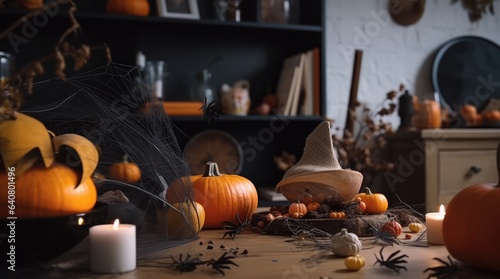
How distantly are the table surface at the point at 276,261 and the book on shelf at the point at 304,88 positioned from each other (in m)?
1.50

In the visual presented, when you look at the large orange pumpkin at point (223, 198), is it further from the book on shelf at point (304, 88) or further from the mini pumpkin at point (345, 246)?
the book on shelf at point (304, 88)

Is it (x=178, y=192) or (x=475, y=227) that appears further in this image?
(x=178, y=192)

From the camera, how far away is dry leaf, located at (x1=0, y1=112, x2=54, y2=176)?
716 mm

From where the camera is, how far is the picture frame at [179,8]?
2363mm

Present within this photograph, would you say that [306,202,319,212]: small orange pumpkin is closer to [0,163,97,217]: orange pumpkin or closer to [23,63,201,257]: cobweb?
[23,63,201,257]: cobweb

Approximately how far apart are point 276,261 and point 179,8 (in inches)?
71.8

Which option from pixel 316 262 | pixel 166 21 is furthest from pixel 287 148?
pixel 316 262

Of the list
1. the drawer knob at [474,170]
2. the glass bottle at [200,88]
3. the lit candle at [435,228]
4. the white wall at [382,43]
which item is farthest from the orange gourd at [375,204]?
the white wall at [382,43]

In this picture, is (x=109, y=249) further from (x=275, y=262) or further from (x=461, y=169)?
(x=461, y=169)

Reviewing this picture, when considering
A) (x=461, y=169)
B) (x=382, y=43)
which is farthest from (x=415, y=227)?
(x=382, y=43)

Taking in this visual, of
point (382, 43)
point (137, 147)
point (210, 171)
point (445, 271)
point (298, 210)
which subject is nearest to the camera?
point (445, 271)

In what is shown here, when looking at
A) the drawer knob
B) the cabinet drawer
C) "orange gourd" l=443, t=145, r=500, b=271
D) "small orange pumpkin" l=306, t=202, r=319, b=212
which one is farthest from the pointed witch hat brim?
the drawer knob

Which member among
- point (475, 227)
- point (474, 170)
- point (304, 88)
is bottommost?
point (474, 170)

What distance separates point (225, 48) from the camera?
105 inches
